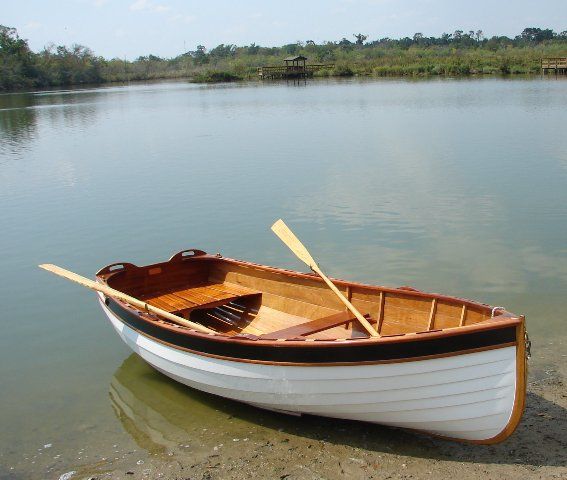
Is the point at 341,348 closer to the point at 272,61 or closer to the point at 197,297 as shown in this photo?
the point at 197,297

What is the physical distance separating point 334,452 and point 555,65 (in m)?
60.8

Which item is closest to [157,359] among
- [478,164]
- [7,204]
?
[7,204]

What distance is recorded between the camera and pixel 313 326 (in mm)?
6637

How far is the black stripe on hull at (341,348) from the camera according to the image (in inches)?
202

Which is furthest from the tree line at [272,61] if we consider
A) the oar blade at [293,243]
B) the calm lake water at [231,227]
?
the oar blade at [293,243]

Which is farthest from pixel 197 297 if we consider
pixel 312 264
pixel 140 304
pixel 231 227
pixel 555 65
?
pixel 555 65

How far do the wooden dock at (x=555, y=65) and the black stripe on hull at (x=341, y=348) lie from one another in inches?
2342

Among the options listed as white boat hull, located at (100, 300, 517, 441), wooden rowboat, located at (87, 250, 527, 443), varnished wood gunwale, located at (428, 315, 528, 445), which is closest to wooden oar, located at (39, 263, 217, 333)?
wooden rowboat, located at (87, 250, 527, 443)

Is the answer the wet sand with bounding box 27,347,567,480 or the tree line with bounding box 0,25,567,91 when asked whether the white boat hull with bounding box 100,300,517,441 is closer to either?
the wet sand with bounding box 27,347,567,480

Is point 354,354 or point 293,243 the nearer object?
point 354,354

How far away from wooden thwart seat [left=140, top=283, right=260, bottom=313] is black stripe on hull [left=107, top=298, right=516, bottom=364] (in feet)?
4.41

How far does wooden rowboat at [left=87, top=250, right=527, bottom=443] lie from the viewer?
17.1 ft

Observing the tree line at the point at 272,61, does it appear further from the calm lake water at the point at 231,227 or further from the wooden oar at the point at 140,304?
the wooden oar at the point at 140,304

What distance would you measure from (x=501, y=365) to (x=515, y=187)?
11267mm
